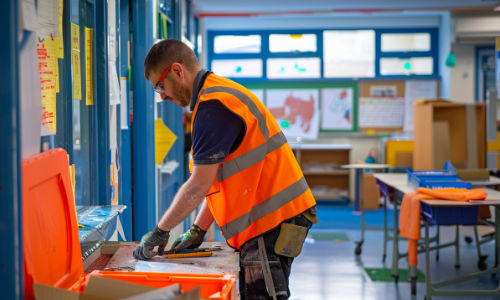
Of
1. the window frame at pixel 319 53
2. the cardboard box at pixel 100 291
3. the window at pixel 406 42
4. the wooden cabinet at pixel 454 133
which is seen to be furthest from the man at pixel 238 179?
the window at pixel 406 42

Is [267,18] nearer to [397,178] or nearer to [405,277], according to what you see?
[397,178]

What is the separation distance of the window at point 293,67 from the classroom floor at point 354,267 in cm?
290

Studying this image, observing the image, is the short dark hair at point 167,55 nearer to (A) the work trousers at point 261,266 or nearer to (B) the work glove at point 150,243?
(B) the work glove at point 150,243

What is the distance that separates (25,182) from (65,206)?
323 mm

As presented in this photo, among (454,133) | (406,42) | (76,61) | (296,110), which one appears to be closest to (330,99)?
(296,110)

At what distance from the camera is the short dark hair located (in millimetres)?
1951

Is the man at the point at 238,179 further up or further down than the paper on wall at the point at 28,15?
further down

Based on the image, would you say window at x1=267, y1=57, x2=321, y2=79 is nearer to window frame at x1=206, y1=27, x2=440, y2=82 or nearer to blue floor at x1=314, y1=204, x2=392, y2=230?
window frame at x1=206, y1=27, x2=440, y2=82

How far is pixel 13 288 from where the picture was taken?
1.19 meters

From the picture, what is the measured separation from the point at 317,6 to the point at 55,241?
719cm

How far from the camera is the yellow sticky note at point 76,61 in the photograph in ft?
7.89

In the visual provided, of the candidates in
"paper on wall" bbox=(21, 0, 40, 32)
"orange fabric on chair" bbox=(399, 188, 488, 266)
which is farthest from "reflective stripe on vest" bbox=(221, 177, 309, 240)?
"orange fabric on chair" bbox=(399, 188, 488, 266)

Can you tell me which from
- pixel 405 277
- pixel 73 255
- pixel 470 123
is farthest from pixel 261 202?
pixel 470 123

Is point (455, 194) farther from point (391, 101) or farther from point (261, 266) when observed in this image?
point (391, 101)
